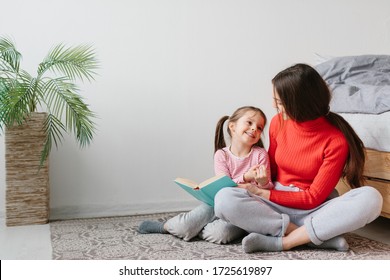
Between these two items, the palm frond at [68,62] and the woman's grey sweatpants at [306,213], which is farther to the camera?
→ the palm frond at [68,62]

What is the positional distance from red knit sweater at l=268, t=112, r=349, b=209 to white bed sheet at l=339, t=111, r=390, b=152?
25 cm

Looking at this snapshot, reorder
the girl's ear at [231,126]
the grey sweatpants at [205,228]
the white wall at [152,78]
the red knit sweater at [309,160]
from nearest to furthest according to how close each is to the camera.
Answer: the red knit sweater at [309,160], the grey sweatpants at [205,228], the girl's ear at [231,126], the white wall at [152,78]

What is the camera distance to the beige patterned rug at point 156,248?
1.92 meters

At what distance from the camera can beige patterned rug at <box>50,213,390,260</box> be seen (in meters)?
1.92

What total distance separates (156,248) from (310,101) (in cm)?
75

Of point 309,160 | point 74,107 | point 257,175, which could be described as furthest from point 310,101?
point 74,107

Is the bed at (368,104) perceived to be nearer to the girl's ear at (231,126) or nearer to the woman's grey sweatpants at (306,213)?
the woman's grey sweatpants at (306,213)

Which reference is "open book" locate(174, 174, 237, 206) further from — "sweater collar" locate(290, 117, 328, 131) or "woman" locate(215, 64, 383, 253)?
"sweater collar" locate(290, 117, 328, 131)

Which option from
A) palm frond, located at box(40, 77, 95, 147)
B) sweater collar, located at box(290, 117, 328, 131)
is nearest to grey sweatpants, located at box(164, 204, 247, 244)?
sweater collar, located at box(290, 117, 328, 131)

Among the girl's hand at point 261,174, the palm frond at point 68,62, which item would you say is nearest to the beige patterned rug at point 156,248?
the girl's hand at point 261,174

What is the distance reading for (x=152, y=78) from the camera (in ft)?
9.57

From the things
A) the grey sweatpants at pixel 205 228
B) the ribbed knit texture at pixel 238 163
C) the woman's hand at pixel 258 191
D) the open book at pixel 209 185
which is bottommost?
the grey sweatpants at pixel 205 228

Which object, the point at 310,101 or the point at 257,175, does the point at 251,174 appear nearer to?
the point at 257,175

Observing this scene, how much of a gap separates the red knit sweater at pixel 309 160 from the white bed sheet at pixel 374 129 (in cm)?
25
